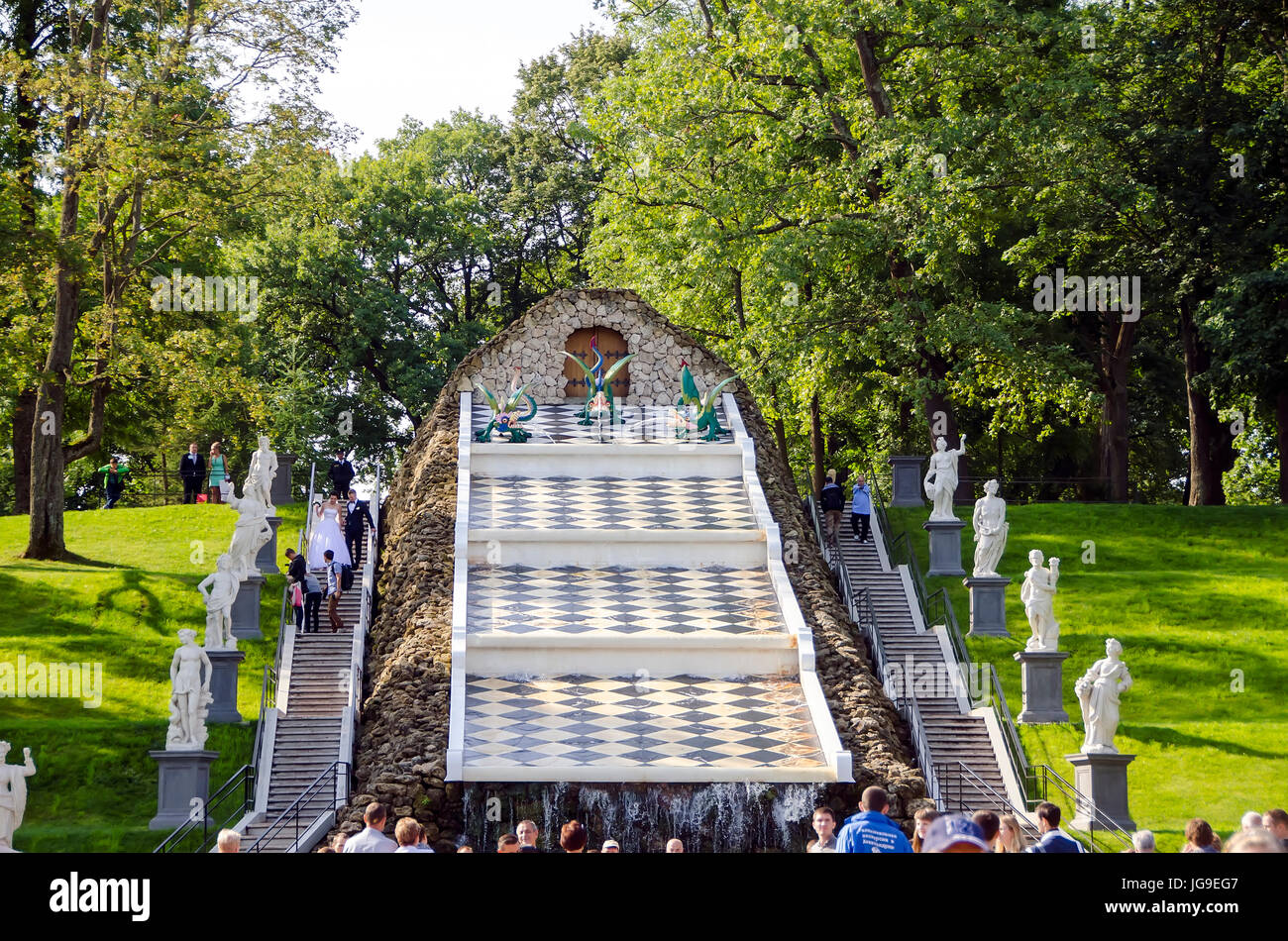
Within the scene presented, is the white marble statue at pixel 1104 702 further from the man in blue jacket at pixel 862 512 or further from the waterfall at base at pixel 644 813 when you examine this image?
the man in blue jacket at pixel 862 512

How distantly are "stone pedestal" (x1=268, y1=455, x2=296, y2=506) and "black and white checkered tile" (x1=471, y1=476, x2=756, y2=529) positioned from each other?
238 inches

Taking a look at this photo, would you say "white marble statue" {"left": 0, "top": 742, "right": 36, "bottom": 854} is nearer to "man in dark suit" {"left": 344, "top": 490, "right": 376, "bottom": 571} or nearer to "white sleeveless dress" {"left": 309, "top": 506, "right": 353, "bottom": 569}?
"white sleeveless dress" {"left": 309, "top": 506, "right": 353, "bottom": 569}

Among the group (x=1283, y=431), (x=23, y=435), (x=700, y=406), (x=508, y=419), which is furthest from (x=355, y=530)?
(x=1283, y=431)

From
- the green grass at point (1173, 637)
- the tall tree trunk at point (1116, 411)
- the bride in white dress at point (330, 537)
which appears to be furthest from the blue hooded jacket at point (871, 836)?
the tall tree trunk at point (1116, 411)

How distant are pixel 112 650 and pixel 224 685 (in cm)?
427

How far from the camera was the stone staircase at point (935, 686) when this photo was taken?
20.3m

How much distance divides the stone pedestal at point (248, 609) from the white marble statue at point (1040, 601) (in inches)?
465

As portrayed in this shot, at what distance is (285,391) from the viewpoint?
42156mm

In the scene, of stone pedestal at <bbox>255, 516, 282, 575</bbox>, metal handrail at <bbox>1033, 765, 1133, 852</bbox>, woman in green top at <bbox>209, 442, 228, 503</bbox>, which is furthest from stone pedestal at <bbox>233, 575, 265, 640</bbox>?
metal handrail at <bbox>1033, 765, 1133, 852</bbox>

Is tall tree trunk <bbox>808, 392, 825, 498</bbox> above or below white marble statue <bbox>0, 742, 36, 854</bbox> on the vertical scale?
above

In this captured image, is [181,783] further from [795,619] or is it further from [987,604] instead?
[987,604]

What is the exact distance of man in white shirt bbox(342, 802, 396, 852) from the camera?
9.03 meters

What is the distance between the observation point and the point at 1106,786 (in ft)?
62.7
